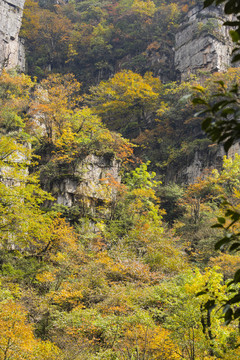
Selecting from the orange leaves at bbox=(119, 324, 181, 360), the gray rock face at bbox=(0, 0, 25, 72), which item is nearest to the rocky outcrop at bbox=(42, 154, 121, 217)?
the orange leaves at bbox=(119, 324, 181, 360)

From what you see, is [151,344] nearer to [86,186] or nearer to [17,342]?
[17,342]

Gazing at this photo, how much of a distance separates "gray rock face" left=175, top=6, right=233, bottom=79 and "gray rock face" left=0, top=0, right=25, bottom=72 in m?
14.5

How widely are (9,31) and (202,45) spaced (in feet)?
54.7

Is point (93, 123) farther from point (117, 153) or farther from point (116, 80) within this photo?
point (116, 80)

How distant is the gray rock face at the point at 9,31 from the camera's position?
23.5 m

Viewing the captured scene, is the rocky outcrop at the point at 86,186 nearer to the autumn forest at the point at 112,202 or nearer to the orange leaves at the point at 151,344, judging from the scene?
the autumn forest at the point at 112,202

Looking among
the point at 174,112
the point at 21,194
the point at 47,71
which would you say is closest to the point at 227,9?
the point at 21,194

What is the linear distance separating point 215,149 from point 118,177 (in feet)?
23.2

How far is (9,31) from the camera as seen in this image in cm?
2423

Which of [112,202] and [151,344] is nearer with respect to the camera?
[151,344]

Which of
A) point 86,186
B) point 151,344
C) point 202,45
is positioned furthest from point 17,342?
point 202,45

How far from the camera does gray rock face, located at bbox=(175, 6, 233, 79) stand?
74.2ft

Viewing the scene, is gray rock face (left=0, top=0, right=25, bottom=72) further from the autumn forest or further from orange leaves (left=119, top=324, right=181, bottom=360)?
orange leaves (left=119, top=324, right=181, bottom=360)

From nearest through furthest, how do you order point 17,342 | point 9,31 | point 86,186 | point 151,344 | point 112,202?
point 17,342, point 151,344, point 86,186, point 112,202, point 9,31
